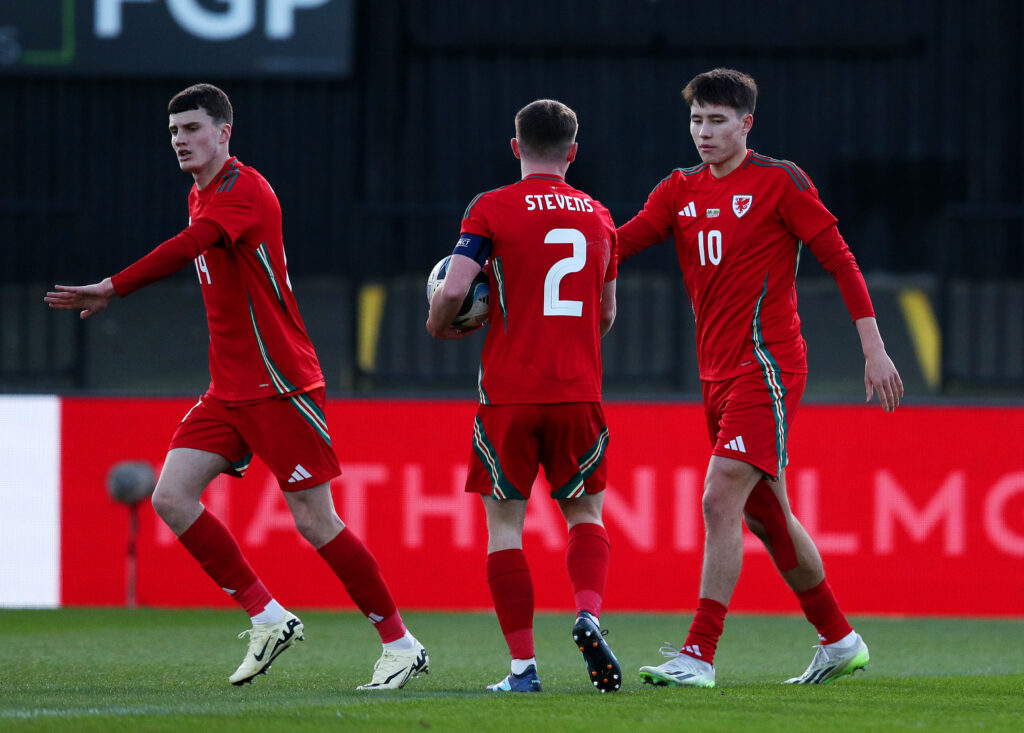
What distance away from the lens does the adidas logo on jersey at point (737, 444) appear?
449 cm

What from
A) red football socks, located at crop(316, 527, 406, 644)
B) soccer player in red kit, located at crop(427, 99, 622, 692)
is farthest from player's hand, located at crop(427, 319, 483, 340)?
red football socks, located at crop(316, 527, 406, 644)

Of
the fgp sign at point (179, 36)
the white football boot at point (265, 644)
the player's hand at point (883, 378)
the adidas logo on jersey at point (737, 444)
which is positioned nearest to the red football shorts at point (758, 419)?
the adidas logo on jersey at point (737, 444)

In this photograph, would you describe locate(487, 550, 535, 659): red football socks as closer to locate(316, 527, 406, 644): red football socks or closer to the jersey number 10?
locate(316, 527, 406, 644): red football socks

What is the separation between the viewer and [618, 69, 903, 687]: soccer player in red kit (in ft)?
14.8

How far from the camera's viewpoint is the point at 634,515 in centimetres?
767

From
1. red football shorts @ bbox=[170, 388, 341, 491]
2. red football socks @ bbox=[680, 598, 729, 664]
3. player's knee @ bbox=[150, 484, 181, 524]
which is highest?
red football shorts @ bbox=[170, 388, 341, 491]

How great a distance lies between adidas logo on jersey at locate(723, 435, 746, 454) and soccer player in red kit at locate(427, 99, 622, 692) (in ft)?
1.42

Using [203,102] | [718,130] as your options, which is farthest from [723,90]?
[203,102]

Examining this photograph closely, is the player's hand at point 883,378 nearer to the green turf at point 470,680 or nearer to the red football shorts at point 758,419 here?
the red football shorts at point 758,419

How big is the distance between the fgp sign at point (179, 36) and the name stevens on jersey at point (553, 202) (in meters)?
5.27

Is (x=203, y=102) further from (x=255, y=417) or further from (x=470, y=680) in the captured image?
(x=470, y=680)

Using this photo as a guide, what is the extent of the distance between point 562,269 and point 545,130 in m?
0.41

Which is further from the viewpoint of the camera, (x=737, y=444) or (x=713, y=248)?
(x=713, y=248)

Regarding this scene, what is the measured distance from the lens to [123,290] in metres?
4.25
